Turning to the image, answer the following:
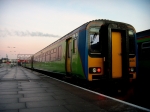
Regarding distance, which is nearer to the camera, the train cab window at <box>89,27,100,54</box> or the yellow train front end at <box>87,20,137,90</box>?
the yellow train front end at <box>87,20,137,90</box>

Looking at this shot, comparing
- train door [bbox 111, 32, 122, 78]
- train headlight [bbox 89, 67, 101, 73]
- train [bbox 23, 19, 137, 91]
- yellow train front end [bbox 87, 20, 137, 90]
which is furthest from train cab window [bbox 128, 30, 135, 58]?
train headlight [bbox 89, 67, 101, 73]

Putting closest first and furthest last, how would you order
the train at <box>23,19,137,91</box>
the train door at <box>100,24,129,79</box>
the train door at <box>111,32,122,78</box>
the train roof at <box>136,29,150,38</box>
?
the train door at <box>100,24,129,79</box>, the train at <box>23,19,137,91</box>, the train door at <box>111,32,122,78</box>, the train roof at <box>136,29,150,38</box>

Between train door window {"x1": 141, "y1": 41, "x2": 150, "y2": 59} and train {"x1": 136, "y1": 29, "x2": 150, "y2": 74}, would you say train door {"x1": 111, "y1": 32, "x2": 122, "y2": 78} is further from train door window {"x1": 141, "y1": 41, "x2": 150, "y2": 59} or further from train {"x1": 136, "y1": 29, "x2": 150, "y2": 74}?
train door window {"x1": 141, "y1": 41, "x2": 150, "y2": 59}

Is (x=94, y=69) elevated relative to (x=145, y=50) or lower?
lower

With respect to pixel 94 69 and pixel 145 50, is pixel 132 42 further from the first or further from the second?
pixel 94 69

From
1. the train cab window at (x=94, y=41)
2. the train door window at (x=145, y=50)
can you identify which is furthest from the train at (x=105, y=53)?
the train door window at (x=145, y=50)

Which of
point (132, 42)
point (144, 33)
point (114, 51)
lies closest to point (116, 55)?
point (114, 51)

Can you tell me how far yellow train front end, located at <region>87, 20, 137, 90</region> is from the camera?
295 inches

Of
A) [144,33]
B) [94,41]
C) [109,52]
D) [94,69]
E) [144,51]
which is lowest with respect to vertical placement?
[94,69]

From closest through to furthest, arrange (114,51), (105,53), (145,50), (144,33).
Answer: (105,53), (114,51), (145,50), (144,33)

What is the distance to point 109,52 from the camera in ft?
24.3

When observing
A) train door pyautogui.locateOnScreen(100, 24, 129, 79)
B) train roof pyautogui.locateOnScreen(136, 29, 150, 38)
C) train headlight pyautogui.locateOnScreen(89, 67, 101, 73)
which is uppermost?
train roof pyautogui.locateOnScreen(136, 29, 150, 38)

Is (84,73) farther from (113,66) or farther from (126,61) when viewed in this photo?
(126,61)

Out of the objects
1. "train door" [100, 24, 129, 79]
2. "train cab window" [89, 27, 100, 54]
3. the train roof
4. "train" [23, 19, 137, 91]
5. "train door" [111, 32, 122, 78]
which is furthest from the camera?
the train roof
